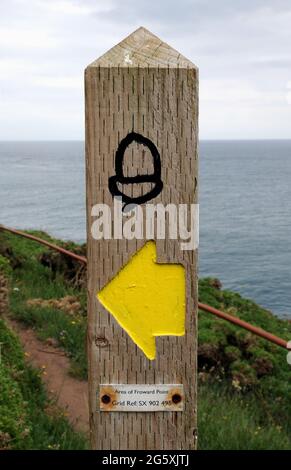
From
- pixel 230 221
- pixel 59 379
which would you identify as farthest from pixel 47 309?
pixel 230 221

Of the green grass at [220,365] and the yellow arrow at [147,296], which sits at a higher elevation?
the yellow arrow at [147,296]

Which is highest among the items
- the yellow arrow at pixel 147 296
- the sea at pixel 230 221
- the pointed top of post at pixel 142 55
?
the pointed top of post at pixel 142 55

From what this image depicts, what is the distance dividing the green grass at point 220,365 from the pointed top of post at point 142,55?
290cm

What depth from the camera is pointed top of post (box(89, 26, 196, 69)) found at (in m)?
1.56

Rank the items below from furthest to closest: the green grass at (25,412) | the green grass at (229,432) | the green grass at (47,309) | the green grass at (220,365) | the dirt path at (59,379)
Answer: the green grass at (47,309) < the dirt path at (59,379) < the green grass at (220,365) < the green grass at (229,432) < the green grass at (25,412)

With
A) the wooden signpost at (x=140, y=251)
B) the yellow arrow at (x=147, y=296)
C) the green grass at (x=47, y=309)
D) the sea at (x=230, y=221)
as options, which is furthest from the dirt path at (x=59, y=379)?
the sea at (x=230, y=221)

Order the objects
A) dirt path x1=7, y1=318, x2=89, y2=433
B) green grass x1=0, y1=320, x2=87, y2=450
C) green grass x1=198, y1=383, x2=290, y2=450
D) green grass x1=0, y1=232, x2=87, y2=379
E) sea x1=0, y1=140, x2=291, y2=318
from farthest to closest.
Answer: sea x1=0, y1=140, x2=291, y2=318, green grass x1=0, y1=232, x2=87, y2=379, dirt path x1=7, y1=318, x2=89, y2=433, green grass x1=198, y1=383, x2=290, y2=450, green grass x1=0, y1=320, x2=87, y2=450

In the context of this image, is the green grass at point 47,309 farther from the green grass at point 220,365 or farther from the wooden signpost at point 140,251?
the wooden signpost at point 140,251

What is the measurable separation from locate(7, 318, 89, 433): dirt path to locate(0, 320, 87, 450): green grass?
174 millimetres

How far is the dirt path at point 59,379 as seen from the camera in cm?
442

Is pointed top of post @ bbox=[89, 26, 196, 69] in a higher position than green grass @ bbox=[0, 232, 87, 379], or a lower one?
higher

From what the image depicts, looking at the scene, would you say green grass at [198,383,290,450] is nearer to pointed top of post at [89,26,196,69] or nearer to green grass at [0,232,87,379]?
green grass at [0,232,87,379]

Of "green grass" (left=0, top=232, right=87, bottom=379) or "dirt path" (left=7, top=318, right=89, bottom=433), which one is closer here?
"dirt path" (left=7, top=318, right=89, bottom=433)

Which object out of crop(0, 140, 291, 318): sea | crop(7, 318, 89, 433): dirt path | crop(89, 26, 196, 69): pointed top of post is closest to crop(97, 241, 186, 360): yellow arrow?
crop(89, 26, 196, 69): pointed top of post
